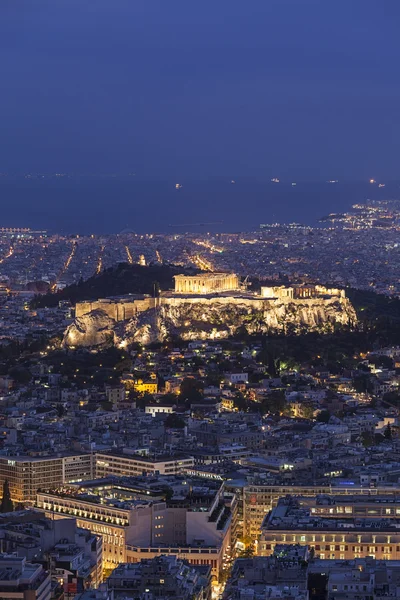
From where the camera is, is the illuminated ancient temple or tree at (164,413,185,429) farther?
the illuminated ancient temple

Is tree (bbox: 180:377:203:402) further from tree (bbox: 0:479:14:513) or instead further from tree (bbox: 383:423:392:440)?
A: tree (bbox: 0:479:14:513)

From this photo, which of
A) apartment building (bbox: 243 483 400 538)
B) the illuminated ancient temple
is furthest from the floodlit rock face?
apartment building (bbox: 243 483 400 538)

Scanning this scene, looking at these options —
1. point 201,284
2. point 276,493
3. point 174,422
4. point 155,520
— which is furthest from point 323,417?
point 201,284

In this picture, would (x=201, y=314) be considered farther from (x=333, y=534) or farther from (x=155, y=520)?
(x=333, y=534)

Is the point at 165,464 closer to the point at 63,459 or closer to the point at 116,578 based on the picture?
the point at 63,459

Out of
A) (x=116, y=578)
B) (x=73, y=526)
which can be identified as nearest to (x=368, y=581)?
(x=116, y=578)

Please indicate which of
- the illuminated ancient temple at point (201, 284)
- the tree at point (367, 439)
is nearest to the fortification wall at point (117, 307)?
the illuminated ancient temple at point (201, 284)

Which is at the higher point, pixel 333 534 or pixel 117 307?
pixel 117 307

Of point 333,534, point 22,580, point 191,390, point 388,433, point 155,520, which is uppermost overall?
point 191,390
